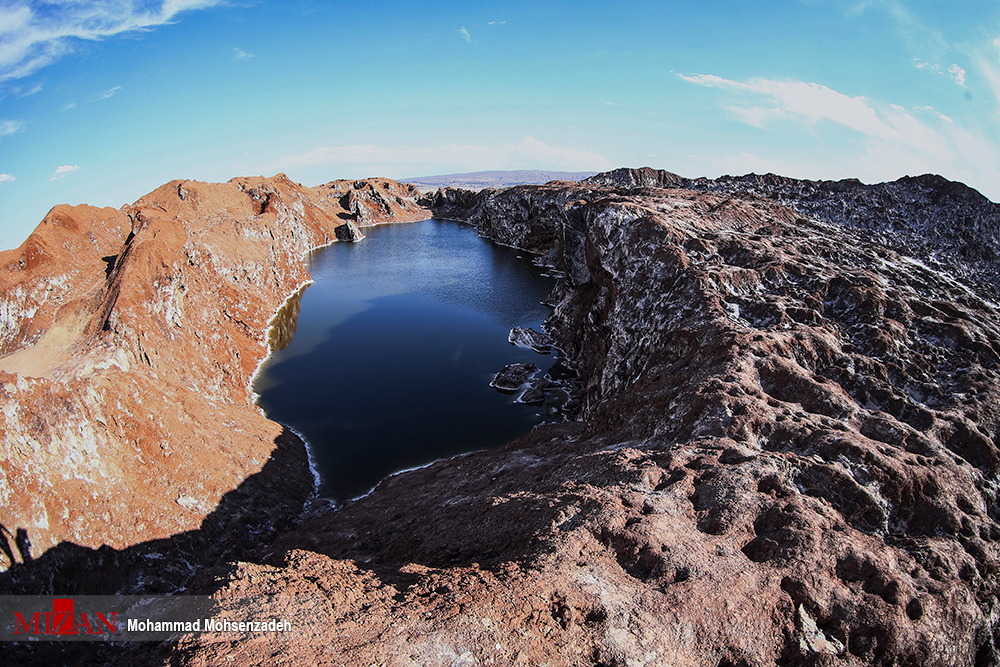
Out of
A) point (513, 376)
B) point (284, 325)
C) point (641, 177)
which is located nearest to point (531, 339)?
point (513, 376)

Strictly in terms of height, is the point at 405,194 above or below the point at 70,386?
above

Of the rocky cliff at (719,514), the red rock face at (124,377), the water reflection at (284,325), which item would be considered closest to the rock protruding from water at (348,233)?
the water reflection at (284,325)

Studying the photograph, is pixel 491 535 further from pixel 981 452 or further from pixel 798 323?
pixel 798 323

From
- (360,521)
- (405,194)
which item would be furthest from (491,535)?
(405,194)

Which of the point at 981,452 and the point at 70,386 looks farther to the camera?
the point at 70,386

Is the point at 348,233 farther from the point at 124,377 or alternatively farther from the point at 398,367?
the point at 124,377

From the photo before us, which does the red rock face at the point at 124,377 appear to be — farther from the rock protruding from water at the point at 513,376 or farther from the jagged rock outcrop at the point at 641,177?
the jagged rock outcrop at the point at 641,177
